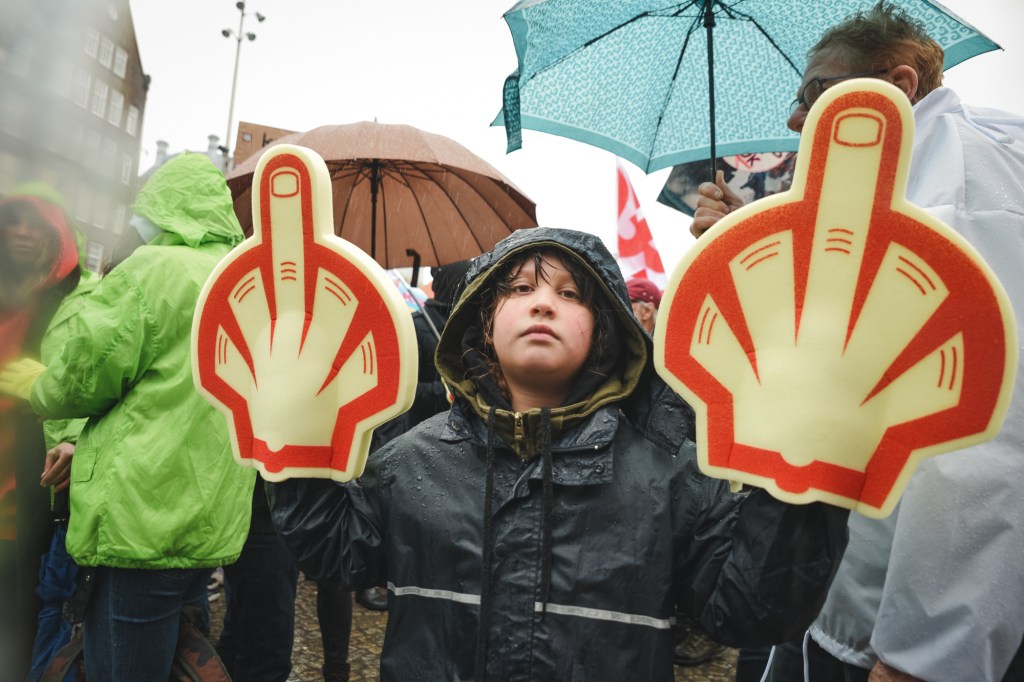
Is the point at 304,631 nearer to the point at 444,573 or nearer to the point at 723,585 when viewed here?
the point at 444,573

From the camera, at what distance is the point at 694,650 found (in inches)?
159

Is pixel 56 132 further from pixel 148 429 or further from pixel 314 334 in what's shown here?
pixel 148 429

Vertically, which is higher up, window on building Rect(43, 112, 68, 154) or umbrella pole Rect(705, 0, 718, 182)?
umbrella pole Rect(705, 0, 718, 182)

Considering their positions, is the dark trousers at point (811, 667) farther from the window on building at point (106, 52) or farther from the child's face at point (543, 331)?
the window on building at point (106, 52)

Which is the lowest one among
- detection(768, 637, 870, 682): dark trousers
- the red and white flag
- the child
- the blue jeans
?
the blue jeans

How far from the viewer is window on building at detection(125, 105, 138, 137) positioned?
0.24 metres

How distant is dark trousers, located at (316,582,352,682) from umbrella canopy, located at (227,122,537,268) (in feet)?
5.27

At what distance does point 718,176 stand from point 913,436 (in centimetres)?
112

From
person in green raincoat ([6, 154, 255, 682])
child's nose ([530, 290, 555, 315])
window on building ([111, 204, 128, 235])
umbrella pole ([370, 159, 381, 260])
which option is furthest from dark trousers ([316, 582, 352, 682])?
window on building ([111, 204, 128, 235])

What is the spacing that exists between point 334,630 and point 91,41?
3.30m

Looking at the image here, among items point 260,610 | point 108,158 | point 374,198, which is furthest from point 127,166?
point 374,198

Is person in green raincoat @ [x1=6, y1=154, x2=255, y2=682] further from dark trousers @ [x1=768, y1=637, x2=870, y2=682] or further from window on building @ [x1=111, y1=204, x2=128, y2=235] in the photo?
window on building @ [x1=111, y1=204, x2=128, y2=235]

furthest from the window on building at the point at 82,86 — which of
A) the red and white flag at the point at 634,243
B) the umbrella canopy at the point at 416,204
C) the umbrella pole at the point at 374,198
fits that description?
the red and white flag at the point at 634,243

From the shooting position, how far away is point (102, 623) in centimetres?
196
